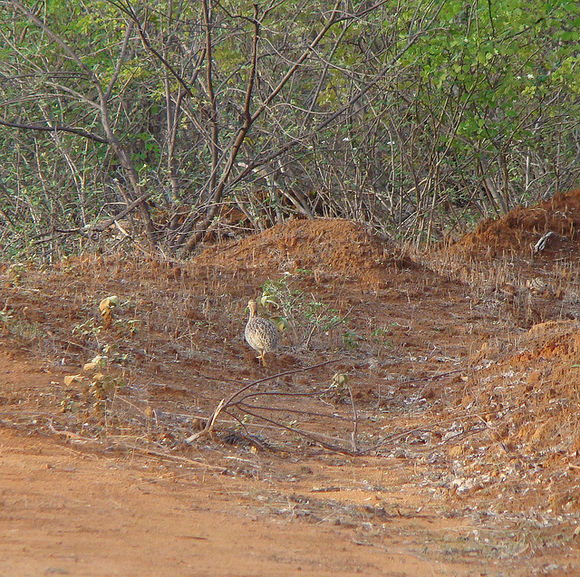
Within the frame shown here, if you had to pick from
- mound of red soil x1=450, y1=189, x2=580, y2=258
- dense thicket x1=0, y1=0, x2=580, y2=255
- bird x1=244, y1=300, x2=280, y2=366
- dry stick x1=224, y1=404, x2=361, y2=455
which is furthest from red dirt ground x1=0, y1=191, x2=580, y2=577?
dense thicket x1=0, y1=0, x2=580, y2=255

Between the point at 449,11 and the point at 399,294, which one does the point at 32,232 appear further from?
the point at 449,11

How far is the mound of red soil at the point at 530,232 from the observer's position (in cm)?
1300

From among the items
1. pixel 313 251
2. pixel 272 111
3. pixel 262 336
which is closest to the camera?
pixel 262 336

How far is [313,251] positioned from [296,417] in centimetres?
471

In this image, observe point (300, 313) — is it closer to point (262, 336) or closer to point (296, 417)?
point (262, 336)

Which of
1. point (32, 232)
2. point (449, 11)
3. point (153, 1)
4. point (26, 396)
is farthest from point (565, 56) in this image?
point (26, 396)

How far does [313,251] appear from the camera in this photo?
11.9 metres

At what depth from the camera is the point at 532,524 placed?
4.91 m

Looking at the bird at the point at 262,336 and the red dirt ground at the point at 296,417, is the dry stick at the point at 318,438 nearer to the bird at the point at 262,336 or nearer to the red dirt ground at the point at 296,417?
the red dirt ground at the point at 296,417

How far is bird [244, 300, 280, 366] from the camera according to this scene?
8.32 m

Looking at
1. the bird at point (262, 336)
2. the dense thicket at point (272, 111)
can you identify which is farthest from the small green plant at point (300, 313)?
the dense thicket at point (272, 111)

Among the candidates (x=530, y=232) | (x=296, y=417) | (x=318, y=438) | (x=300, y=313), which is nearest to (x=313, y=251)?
(x=300, y=313)

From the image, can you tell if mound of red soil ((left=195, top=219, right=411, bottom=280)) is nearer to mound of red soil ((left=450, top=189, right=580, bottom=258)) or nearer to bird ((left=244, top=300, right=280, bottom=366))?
mound of red soil ((left=450, top=189, right=580, bottom=258))

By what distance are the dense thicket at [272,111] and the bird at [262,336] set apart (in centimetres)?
367
